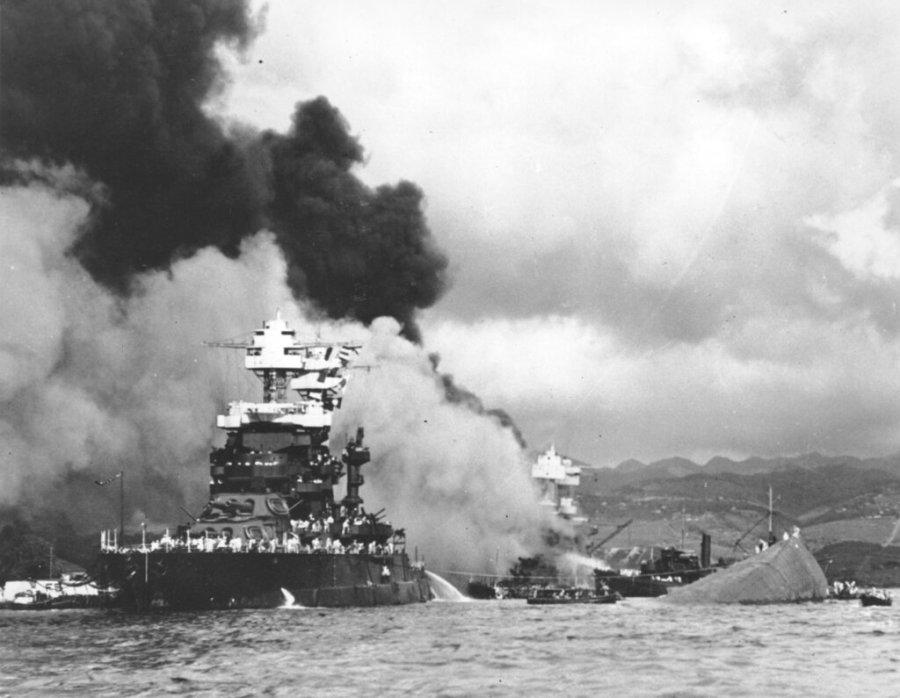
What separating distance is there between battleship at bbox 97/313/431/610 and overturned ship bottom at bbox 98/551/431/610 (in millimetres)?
63

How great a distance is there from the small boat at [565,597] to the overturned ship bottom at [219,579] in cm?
3150

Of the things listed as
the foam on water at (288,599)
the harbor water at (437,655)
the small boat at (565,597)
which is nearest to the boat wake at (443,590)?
the small boat at (565,597)

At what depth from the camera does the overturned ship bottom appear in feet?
290

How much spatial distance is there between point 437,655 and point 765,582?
6479cm

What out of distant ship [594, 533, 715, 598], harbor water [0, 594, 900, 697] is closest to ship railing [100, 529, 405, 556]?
harbor water [0, 594, 900, 697]

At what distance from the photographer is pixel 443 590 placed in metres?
142

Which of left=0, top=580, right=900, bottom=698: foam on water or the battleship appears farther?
the battleship

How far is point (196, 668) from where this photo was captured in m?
54.5

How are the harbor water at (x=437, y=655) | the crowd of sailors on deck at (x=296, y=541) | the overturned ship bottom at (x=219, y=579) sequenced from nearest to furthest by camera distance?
the harbor water at (x=437, y=655), the overturned ship bottom at (x=219, y=579), the crowd of sailors on deck at (x=296, y=541)

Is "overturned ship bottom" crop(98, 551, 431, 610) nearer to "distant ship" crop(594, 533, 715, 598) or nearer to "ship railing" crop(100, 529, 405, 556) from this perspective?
"ship railing" crop(100, 529, 405, 556)

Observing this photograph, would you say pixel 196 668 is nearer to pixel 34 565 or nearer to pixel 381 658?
pixel 381 658

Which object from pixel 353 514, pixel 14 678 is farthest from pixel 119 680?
pixel 353 514

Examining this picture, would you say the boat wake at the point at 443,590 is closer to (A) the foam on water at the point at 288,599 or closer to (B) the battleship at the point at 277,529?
(B) the battleship at the point at 277,529

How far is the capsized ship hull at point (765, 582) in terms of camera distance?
118250 millimetres
